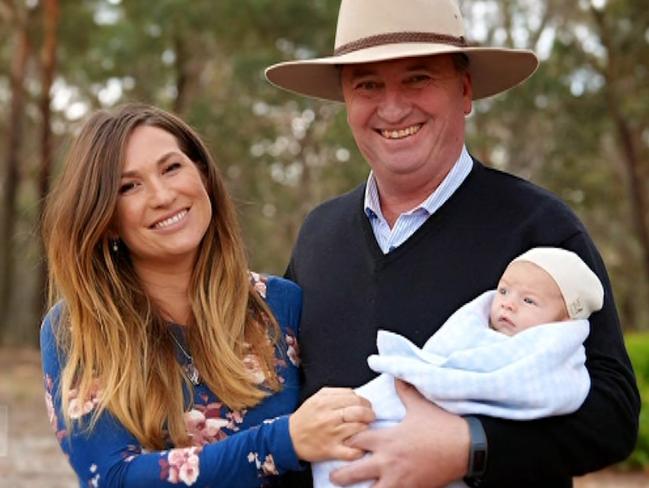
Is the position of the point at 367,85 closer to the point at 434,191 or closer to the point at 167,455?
the point at 434,191

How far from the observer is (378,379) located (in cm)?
284

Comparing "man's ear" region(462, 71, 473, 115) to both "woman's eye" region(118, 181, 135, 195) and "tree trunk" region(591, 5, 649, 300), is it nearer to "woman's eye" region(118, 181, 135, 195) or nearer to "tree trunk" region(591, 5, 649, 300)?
"woman's eye" region(118, 181, 135, 195)

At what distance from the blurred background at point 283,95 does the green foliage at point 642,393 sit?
262 inches

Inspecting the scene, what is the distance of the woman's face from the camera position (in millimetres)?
3047

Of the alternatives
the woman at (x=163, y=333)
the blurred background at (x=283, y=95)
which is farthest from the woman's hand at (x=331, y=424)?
the blurred background at (x=283, y=95)

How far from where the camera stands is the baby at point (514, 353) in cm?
261

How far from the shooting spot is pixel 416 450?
8.72 ft

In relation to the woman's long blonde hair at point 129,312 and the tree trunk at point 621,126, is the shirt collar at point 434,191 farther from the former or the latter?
the tree trunk at point 621,126

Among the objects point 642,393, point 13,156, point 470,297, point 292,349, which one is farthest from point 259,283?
point 13,156

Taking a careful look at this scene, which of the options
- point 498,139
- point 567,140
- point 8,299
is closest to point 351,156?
point 498,139

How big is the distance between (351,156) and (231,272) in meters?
13.7

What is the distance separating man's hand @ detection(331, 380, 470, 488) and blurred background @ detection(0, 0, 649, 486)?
12739mm

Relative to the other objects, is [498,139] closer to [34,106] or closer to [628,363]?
[34,106]

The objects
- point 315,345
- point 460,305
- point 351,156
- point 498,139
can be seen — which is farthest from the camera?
point 498,139
